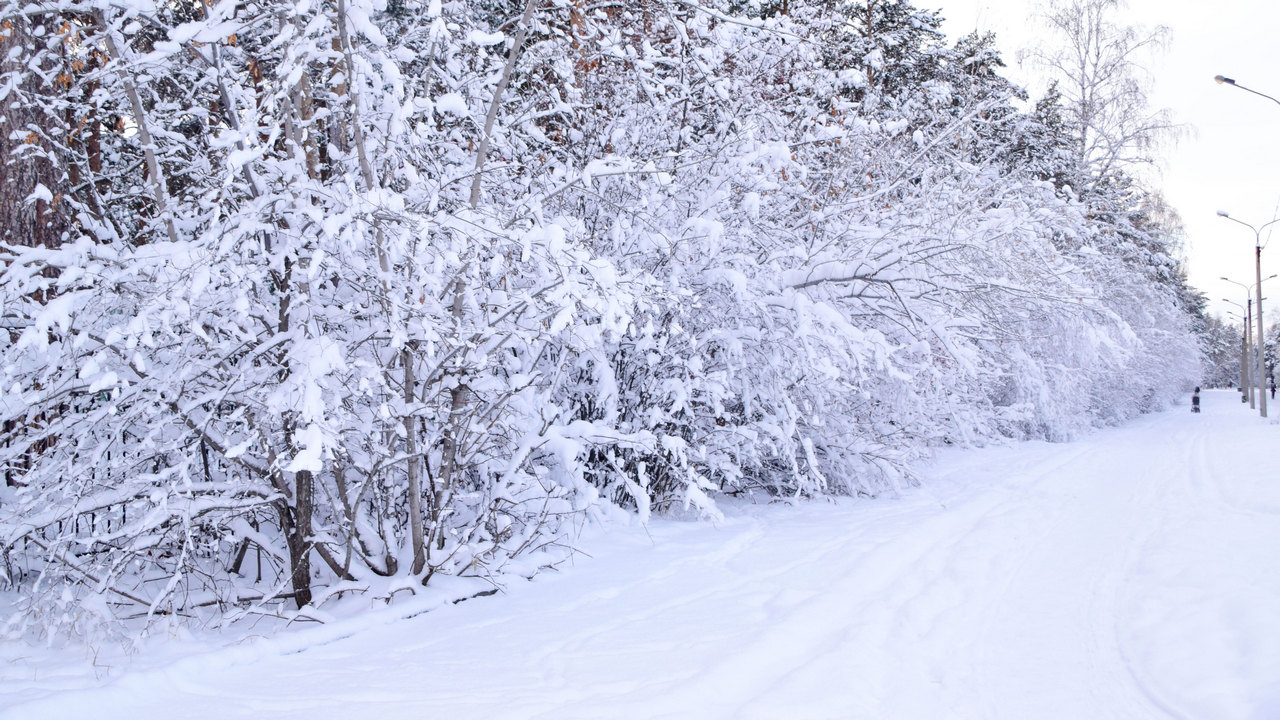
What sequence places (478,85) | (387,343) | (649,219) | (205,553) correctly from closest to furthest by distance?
(387,343) < (205,553) < (478,85) < (649,219)

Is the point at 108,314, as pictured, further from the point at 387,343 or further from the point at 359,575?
the point at 359,575

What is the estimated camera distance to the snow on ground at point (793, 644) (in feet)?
9.24

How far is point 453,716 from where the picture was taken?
2682 millimetres

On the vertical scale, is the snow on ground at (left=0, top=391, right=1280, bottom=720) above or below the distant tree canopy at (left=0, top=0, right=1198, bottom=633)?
below

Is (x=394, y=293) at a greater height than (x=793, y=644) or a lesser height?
greater

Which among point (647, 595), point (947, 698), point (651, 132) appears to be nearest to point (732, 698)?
point (947, 698)

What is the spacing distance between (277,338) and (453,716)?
1916 mm

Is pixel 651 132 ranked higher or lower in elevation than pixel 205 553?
higher

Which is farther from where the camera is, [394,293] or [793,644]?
[394,293]

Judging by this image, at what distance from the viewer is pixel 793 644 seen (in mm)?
3430

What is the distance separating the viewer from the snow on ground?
2816mm

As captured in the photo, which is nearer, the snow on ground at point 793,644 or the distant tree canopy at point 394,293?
the snow on ground at point 793,644

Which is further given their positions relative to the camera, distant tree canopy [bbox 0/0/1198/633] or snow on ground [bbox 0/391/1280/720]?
distant tree canopy [bbox 0/0/1198/633]

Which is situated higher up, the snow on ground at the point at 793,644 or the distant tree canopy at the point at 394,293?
the distant tree canopy at the point at 394,293
